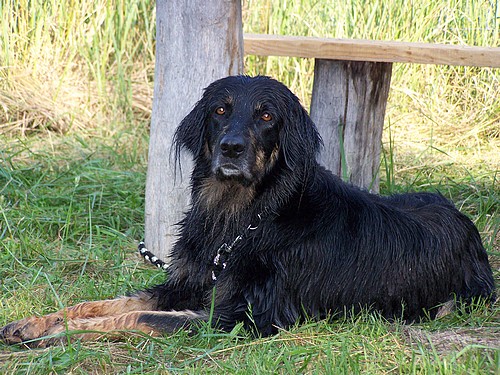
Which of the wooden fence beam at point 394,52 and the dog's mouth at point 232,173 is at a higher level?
the wooden fence beam at point 394,52

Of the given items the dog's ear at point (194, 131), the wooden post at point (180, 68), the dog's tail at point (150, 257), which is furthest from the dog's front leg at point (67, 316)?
the dog's ear at point (194, 131)

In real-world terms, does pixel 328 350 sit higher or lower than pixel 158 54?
lower

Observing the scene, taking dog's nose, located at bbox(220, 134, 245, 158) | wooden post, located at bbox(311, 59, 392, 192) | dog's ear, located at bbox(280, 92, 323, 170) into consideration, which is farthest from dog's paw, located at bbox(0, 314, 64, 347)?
wooden post, located at bbox(311, 59, 392, 192)

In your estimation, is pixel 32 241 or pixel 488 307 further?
pixel 32 241

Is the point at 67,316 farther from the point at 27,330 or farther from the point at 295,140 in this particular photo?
the point at 295,140

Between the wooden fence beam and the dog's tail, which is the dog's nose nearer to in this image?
the dog's tail

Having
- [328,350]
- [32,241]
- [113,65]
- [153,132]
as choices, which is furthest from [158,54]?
[113,65]

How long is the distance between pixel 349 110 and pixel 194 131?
186 centimetres

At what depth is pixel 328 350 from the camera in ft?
11.7

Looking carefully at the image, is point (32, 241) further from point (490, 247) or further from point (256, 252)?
point (490, 247)

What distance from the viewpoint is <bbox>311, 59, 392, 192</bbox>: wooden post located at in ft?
19.0

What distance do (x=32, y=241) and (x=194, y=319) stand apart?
179 centimetres

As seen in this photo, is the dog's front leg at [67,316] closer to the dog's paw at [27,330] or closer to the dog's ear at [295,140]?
the dog's paw at [27,330]

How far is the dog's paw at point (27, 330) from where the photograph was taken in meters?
3.90
